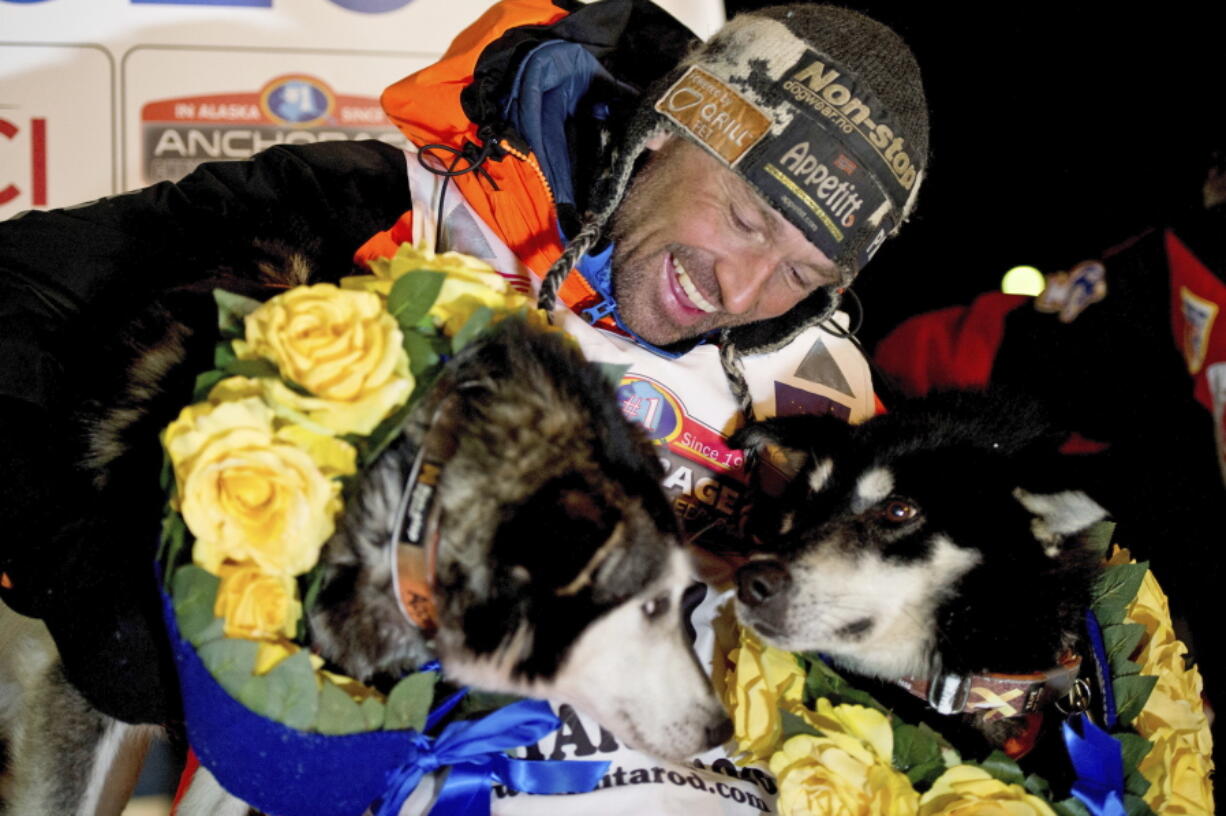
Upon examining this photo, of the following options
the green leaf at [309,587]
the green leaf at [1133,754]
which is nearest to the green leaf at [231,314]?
the green leaf at [309,587]

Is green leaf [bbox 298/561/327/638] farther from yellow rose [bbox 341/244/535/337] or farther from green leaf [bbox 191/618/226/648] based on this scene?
yellow rose [bbox 341/244/535/337]

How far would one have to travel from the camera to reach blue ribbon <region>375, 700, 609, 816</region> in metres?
1.36

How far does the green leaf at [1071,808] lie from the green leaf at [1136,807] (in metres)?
0.08

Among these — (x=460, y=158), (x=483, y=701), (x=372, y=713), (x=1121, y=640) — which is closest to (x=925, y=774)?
(x=1121, y=640)

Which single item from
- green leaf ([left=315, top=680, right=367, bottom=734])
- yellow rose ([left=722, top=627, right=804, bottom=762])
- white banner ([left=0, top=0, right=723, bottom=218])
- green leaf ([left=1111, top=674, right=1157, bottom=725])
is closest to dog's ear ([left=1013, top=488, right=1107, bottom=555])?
green leaf ([left=1111, top=674, right=1157, bottom=725])

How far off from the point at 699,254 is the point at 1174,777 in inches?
52.6

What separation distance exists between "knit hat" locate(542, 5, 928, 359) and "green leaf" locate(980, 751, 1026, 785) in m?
1.02

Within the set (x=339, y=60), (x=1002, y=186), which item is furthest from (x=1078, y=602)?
(x=1002, y=186)

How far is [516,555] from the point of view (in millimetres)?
1210

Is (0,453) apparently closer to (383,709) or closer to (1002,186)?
(383,709)

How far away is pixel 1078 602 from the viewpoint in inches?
62.9

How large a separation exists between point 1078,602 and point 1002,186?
2932 millimetres

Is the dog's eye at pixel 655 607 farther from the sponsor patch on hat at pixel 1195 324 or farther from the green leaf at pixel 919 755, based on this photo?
the sponsor patch on hat at pixel 1195 324

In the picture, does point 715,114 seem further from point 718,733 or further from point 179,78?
point 179,78
